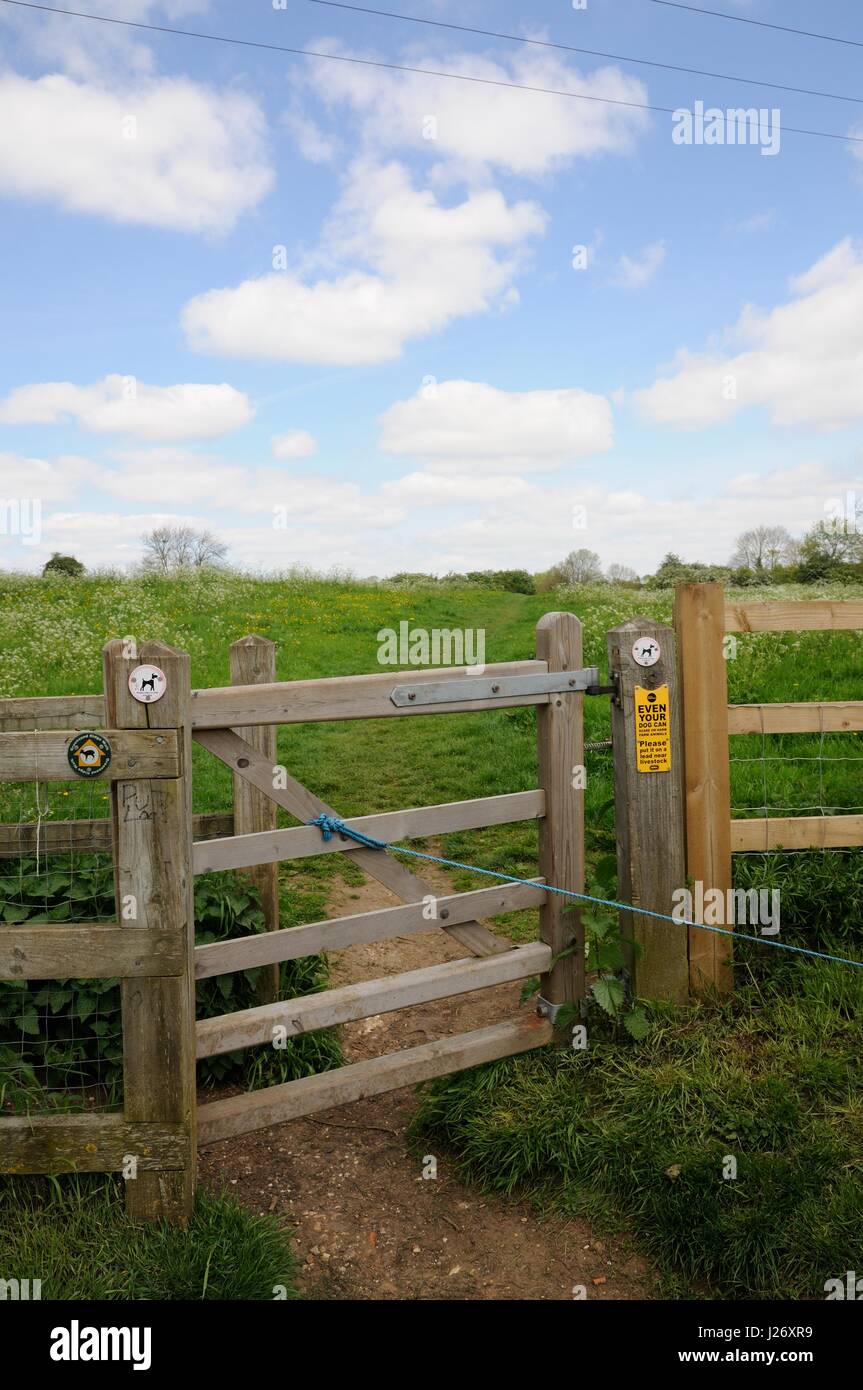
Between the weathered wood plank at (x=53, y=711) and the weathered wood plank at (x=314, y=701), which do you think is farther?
the weathered wood plank at (x=53, y=711)

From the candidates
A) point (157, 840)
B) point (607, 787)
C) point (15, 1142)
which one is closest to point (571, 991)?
point (157, 840)

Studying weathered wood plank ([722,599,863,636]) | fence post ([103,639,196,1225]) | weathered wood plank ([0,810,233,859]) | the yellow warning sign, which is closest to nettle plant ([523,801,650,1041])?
the yellow warning sign

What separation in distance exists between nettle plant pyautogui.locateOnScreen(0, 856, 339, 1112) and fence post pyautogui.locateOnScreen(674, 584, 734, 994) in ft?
6.67

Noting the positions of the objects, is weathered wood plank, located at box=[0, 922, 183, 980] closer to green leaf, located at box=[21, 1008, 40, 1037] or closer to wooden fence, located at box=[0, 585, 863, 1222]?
wooden fence, located at box=[0, 585, 863, 1222]

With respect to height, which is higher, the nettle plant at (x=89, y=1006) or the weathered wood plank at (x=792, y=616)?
the weathered wood plank at (x=792, y=616)

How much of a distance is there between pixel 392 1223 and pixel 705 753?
8.69 ft

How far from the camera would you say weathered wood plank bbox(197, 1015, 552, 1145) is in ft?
12.6

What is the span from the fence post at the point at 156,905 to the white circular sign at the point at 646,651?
220cm

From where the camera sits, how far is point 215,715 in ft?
12.0

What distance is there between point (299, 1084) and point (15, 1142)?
45.3 inches

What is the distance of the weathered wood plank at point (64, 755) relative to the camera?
11.1 feet

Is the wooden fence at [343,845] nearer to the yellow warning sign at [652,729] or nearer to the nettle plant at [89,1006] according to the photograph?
the yellow warning sign at [652,729]
